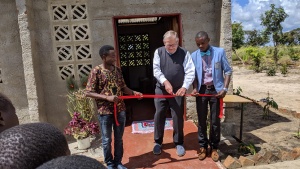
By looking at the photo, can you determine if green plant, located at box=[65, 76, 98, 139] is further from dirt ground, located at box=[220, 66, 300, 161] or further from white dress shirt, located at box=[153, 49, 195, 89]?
dirt ground, located at box=[220, 66, 300, 161]

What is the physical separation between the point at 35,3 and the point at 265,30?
19.9 meters

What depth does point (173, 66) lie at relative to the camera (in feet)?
12.5

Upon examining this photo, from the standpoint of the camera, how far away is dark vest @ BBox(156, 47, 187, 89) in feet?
12.5

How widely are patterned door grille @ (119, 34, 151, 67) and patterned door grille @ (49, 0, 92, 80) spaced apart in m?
5.07

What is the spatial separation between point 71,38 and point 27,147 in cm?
484

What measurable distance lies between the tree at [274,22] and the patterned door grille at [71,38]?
18045 mm

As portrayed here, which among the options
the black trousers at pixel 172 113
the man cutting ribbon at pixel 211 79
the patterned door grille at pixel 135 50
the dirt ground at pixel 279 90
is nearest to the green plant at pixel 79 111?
the black trousers at pixel 172 113

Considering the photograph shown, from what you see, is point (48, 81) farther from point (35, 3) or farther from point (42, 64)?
point (35, 3)

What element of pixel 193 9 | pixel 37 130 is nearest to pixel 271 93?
pixel 193 9

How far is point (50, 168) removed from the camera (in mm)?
483

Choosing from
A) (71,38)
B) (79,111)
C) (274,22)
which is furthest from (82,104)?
(274,22)

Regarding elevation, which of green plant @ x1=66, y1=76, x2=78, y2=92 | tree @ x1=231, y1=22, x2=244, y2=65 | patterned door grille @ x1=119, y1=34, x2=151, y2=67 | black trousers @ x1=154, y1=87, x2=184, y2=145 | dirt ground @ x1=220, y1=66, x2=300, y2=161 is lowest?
dirt ground @ x1=220, y1=66, x2=300, y2=161

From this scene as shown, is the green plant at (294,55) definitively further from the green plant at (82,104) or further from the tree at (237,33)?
the green plant at (82,104)

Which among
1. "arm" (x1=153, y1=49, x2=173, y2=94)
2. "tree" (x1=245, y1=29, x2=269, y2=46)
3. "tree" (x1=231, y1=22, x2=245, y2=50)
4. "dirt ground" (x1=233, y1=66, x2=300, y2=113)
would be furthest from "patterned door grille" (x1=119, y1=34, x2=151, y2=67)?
"tree" (x1=245, y1=29, x2=269, y2=46)
